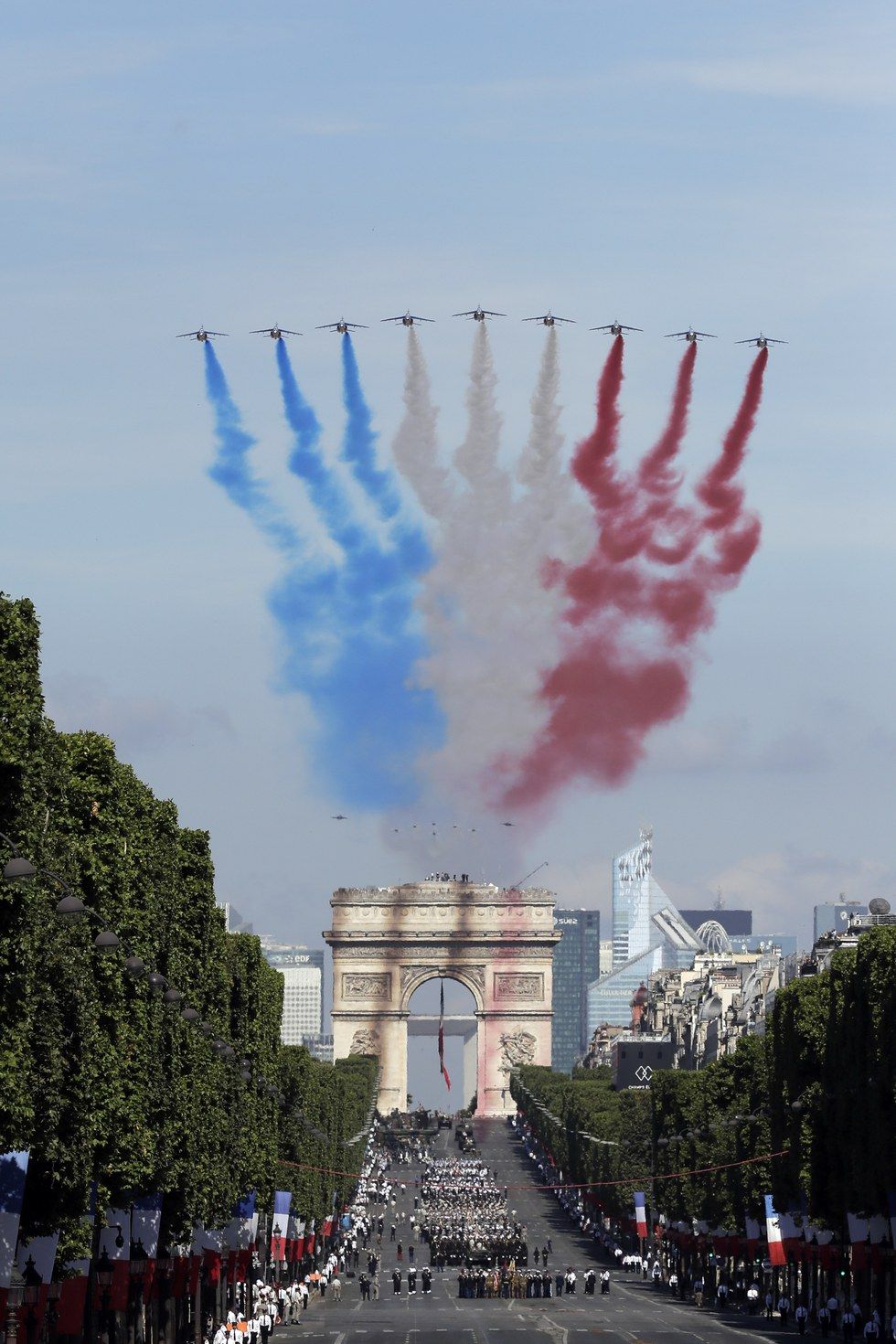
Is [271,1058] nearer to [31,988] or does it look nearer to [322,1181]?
[322,1181]

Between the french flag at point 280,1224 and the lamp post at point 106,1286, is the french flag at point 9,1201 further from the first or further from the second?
the french flag at point 280,1224

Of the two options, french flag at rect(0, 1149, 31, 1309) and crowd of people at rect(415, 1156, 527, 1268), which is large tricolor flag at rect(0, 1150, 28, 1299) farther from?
crowd of people at rect(415, 1156, 527, 1268)

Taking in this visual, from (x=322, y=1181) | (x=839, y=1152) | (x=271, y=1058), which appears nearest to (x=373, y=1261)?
(x=322, y=1181)

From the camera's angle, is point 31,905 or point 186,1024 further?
point 186,1024

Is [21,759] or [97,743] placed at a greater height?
[97,743]

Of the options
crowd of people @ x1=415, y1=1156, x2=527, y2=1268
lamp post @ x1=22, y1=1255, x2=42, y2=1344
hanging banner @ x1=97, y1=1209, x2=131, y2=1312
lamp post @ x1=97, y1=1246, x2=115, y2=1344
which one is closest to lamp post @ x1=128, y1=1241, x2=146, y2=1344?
hanging banner @ x1=97, y1=1209, x2=131, y2=1312

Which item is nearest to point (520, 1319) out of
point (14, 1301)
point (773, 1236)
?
point (773, 1236)

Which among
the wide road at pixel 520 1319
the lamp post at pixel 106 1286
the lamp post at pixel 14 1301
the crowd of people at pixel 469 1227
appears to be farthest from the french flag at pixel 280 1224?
the lamp post at pixel 14 1301
